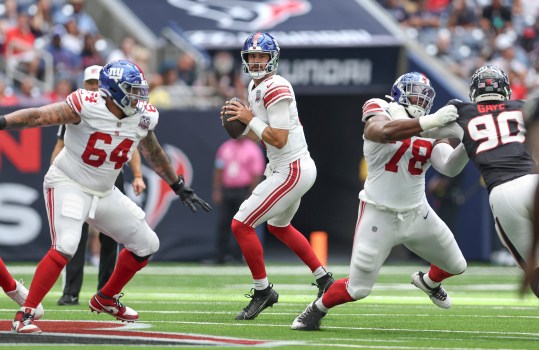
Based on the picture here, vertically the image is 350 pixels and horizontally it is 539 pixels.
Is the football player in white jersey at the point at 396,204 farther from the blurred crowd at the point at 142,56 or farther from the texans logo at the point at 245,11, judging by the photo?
the texans logo at the point at 245,11

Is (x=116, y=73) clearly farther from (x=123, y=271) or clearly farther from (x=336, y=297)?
(x=336, y=297)

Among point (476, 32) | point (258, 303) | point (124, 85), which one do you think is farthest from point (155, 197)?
point (476, 32)

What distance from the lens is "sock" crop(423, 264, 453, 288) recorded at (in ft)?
26.6

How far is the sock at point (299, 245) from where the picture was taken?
8.81m

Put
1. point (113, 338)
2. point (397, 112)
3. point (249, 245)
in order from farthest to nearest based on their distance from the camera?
point (249, 245), point (397, 112), point (113, 338)

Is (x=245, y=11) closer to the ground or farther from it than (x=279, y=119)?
closer to the ground

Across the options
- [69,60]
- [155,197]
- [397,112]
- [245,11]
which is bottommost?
[155,197]

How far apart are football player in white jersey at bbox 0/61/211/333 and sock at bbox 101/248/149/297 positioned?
0.7 inches

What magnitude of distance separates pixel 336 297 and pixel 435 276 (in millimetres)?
987

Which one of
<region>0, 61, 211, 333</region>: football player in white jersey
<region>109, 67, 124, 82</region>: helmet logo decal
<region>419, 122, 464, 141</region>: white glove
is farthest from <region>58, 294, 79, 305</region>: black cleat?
<region>419, 122, 464, 141</region>: white glove

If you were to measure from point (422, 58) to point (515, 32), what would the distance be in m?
4.60

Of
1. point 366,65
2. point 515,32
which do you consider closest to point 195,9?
point 366,65

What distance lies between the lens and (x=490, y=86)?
23.5 feet

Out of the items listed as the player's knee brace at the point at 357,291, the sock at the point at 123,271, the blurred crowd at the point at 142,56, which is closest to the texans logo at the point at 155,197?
the blurred crowd at the point at 142,56
